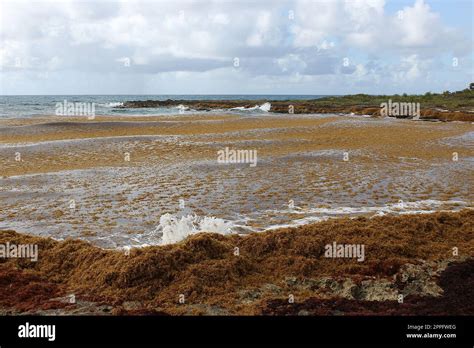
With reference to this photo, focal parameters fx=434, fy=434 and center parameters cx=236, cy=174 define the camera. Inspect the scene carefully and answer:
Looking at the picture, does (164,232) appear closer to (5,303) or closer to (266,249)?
(266,249)

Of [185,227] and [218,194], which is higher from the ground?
[218,194]

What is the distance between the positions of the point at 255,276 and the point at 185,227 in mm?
3579

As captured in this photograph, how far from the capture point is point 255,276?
31.4ft

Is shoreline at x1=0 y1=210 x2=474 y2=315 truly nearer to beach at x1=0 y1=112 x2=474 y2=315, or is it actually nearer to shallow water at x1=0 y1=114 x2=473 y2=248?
beach at x1=0 y1=112 x2=474 y2=315

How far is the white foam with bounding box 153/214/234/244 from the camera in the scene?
12203 mm

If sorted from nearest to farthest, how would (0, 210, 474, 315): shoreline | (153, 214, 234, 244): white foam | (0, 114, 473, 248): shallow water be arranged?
(0, 210, 474, 315): shoreline
(153, 214, 234, 244): white foam
(0, 114, 473, 248): shallow water

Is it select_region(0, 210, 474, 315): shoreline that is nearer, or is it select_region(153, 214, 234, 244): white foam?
select_region(0, 210, 474, 315): shoreline

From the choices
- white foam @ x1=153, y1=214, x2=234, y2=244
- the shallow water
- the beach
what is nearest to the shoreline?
the beach

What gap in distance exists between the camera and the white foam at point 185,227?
40.0 ft

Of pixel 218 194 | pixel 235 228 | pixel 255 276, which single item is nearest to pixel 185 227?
pixel 235 228

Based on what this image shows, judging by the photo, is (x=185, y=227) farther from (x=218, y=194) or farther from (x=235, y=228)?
(x=218, y=194)

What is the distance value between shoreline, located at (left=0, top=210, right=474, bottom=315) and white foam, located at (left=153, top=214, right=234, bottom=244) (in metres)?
1.45

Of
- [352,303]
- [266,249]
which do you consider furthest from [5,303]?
[352,303]

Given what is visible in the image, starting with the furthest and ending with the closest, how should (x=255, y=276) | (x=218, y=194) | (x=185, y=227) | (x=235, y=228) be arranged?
(x=218, y=194)
(x=235, y=228)
(x=185, y=227)
(x=255, y=276)
